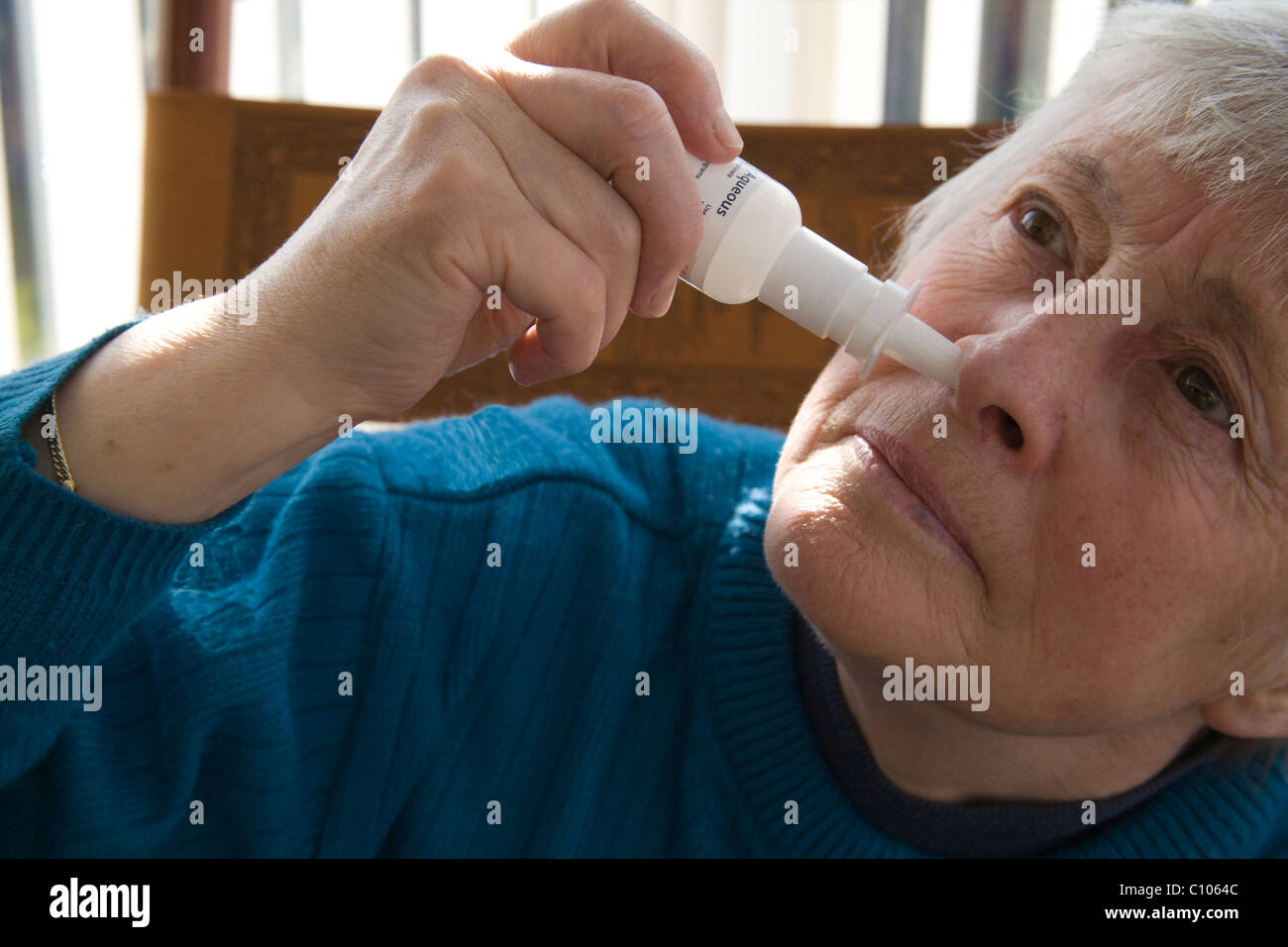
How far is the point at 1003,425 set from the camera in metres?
0.72

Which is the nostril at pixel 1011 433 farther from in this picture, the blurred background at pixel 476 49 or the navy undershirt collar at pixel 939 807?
the blurred background at pixel 476 49

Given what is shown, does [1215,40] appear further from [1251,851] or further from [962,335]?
[1251,851]

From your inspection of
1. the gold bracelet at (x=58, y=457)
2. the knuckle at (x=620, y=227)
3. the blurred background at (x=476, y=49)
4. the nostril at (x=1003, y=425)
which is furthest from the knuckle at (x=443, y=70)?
the blurred background at (x=476, y=49)

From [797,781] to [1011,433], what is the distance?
37cm

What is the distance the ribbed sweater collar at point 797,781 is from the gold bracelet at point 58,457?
536mm

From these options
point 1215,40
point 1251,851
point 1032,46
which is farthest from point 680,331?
point 1032,46

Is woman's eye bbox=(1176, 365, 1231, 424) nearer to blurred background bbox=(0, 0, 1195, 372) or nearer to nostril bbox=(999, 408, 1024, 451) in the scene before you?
nostril bbox=(999, 408, 1024, 451)

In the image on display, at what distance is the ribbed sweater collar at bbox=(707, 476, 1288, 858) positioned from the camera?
93 centimetres

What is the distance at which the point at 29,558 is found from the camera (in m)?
0.63

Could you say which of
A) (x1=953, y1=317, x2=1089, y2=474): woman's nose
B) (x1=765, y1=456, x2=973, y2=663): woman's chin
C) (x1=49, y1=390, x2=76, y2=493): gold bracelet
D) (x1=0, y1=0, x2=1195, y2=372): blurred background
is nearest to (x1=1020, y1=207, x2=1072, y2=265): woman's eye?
(x1=953, y1=317, x2=1089, y2=474): woman's nose

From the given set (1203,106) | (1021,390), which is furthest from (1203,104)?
(1021,390)

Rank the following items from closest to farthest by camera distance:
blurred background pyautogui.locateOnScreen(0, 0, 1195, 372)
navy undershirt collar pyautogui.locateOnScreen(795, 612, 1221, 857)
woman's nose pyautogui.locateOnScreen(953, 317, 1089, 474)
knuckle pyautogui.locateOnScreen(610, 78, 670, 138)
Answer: knuckle pyautogui.locateOnScreen(610, 78, 670, 138) → woman's nose pyautogui.locateOnScreen(953, 317, 1089, 474) → navy undershirt collar pyautogui.locateOnScreen(795, 612, 1221, 857) → blurred background pyautogui.locateOnScreen(0, 0, 1195, 372)

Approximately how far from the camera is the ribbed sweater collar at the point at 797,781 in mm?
934

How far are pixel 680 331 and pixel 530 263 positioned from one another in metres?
0.82
